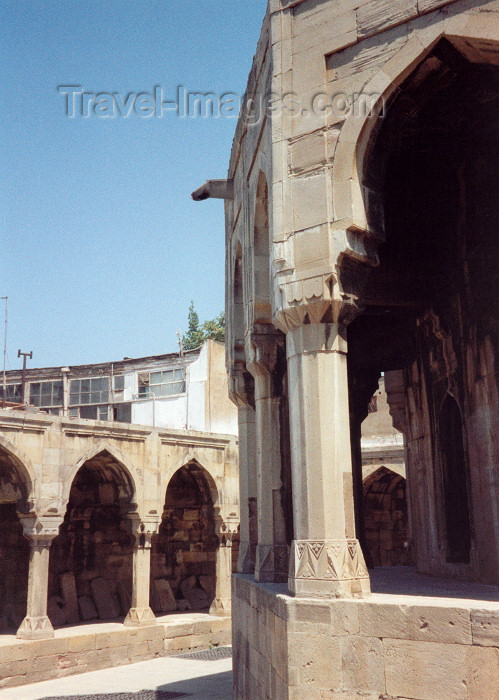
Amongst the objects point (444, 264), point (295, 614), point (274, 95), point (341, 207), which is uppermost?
point (274, 95)

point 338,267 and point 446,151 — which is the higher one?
point 446,151

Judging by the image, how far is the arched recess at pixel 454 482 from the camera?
8719mm

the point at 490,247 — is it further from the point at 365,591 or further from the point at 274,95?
the point at 365,591

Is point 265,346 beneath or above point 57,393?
beneath

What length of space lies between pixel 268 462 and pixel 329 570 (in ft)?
8.50

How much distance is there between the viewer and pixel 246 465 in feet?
30.4

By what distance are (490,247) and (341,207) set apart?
2.97m

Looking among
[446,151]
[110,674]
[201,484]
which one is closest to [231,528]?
[201,484]

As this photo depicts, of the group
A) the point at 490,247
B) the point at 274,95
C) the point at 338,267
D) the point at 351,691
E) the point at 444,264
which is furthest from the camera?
the point at 444,264

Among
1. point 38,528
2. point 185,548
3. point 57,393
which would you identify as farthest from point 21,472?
point 57,393

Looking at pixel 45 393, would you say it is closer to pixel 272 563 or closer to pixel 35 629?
pixel 35 629

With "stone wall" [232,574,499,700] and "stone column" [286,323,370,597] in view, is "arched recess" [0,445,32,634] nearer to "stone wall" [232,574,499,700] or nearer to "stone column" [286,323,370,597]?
"stone column" [286,323,370,597]

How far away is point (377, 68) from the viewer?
18.7ft

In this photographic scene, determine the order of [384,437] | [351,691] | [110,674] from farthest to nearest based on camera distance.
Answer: [384,437]
[110,674]
[351,691]
